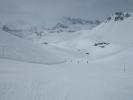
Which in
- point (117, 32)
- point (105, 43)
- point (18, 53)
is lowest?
point (117, 32)

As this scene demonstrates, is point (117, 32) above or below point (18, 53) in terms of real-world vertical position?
below

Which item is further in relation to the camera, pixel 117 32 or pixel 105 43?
pixel 117 32

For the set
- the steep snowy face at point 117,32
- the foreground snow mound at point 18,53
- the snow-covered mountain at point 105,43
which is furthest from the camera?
the steep snowy face at point 117,32

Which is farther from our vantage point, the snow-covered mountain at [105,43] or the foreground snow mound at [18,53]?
the snow-covered mountain at [105,43]

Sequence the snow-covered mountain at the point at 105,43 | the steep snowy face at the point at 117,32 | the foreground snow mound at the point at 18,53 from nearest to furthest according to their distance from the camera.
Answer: the foreground snow mound at the point at 18,53, the snow-covered mountain at the point at 105,43, the steep snowy face at the point at 117,32

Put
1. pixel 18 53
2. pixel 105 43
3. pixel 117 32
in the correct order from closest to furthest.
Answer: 1. pixel 18 53
2. pixel 105 43
3. pixel 117 32

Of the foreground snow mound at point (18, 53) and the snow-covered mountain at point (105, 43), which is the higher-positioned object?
the foreground snow mound at point (18, 53)

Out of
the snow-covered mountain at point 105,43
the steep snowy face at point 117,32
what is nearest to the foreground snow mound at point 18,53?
the snow-covered mountain at point 105,43

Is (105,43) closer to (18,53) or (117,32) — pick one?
(117,32)

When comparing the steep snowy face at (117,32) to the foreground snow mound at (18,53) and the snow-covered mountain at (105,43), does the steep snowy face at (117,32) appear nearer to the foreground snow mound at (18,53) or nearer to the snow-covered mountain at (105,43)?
the snow-covered mountain at (105,43)

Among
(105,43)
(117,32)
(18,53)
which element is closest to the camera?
(18,53)

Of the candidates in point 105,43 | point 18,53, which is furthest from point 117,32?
point 18,53

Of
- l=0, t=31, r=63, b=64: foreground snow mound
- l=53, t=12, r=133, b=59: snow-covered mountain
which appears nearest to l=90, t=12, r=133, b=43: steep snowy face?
l=53, t=12, r=133, b=59: snow-covered mountain

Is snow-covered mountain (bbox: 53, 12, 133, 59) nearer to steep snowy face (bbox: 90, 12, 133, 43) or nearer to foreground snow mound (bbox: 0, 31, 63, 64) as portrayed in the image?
steep snowy face (bbox: 90, 12, 133, 43)
